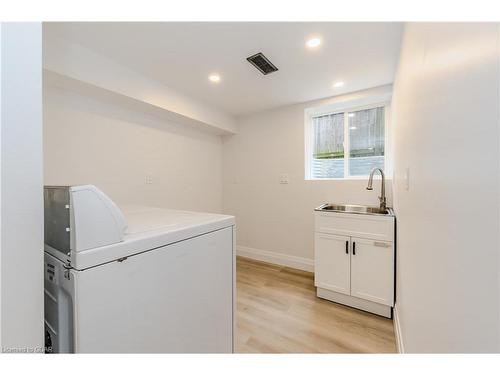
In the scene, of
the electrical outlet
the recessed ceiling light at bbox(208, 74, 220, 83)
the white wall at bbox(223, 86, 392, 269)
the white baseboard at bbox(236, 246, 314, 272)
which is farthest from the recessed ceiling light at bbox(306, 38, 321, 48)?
the white baseboard at bbox(236, 246, 314, 272)

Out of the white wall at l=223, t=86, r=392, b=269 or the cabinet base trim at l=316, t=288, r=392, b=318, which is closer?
the cabinet base trim at l=316, t=288, r=392, b=318

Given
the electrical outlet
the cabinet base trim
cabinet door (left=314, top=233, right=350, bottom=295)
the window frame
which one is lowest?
the cabinet base trim

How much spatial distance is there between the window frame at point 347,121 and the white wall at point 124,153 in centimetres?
146

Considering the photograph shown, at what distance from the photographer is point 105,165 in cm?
196

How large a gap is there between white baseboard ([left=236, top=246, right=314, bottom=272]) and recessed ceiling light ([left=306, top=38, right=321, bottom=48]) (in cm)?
234

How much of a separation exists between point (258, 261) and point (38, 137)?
284 centimetres

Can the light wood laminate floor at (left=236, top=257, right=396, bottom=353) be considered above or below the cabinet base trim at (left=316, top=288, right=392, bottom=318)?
below

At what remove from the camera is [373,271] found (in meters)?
1.78

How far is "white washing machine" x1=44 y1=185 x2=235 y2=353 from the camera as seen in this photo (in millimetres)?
606

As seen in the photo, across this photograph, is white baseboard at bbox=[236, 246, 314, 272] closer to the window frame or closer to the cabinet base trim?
the cabinet base trim

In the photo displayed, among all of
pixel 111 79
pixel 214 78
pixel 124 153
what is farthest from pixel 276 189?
pixel 111 79

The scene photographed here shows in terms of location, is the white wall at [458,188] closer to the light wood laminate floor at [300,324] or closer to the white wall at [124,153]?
the light wood laminate floor at [300,324]
